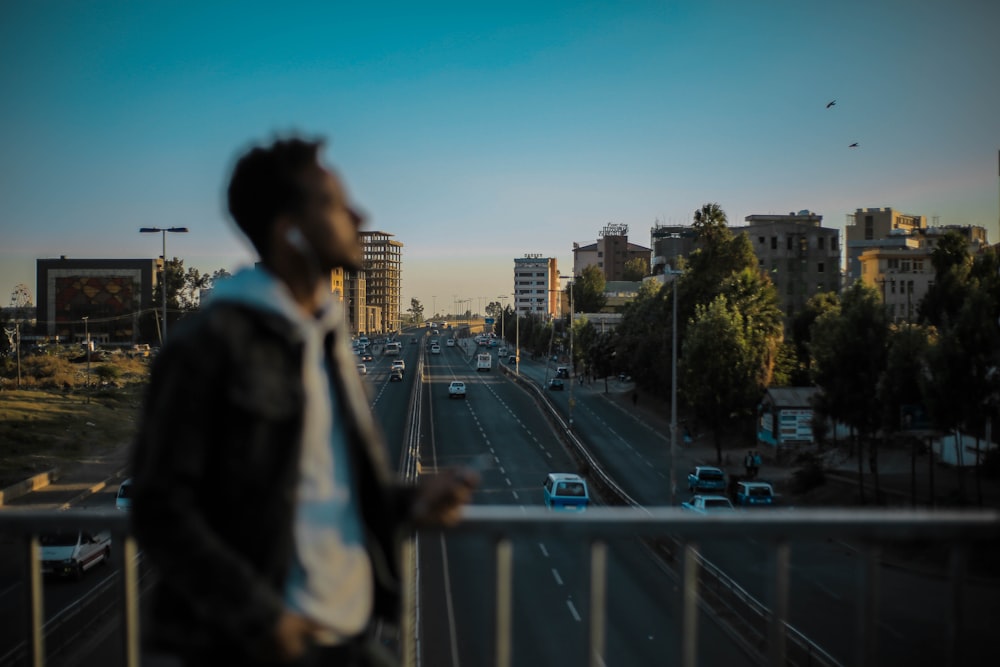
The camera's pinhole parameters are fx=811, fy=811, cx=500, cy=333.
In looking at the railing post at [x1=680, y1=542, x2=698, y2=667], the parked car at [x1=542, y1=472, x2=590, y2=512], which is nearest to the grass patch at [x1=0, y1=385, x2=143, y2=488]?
the parked car at [x1=542, y1=472, x2=590, y2=512]

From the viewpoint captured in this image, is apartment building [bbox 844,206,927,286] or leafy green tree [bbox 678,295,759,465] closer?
leafy green tree [bbox 678,295,759,465]

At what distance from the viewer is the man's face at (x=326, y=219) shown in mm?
1960

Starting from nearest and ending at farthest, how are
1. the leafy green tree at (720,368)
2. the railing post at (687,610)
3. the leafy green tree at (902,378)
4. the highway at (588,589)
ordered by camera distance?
the railing post at (687,610) → the highway at (588,589) → the leafy green tree at (902,378) → the leafy green tree at (720,368)

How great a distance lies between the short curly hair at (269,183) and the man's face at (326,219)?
2cm

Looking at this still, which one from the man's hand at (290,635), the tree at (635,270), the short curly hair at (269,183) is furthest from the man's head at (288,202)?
the tree at (635,270)

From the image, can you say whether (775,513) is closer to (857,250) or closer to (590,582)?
(590,582)

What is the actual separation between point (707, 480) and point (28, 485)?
2277cm

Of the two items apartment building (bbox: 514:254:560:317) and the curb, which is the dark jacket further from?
apartment building (bbox: 514:254:560:317)

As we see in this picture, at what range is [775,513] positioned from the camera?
2762mm

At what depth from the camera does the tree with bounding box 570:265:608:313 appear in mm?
110750

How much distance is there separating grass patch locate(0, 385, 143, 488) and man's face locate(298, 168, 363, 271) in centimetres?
2886

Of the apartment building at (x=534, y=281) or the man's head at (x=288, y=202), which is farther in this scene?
the apartment building at (x=534, y=281)

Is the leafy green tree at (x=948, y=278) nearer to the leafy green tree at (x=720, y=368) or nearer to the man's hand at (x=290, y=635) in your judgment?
the leafy green tree at (x=720, y=368)

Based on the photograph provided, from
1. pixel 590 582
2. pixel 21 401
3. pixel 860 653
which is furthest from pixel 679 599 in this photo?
pixel 21 401
